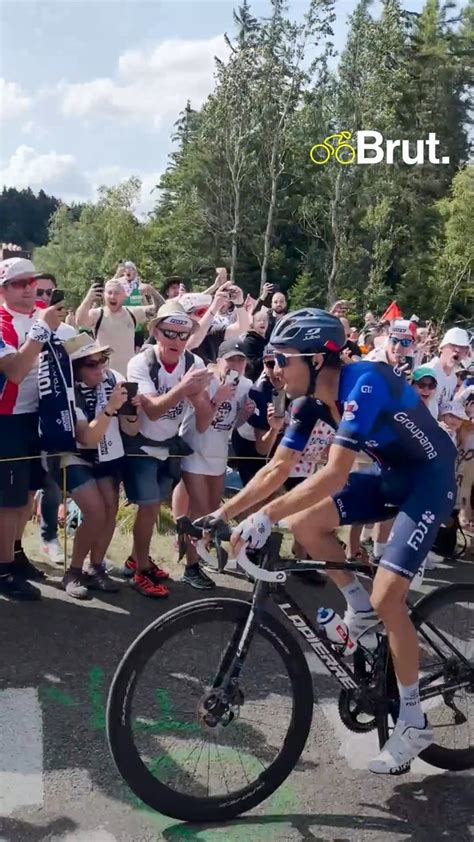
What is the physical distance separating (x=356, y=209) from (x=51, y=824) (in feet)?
141

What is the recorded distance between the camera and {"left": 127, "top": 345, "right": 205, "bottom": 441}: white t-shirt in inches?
221

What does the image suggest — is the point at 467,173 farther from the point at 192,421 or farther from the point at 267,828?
the point at 267,828

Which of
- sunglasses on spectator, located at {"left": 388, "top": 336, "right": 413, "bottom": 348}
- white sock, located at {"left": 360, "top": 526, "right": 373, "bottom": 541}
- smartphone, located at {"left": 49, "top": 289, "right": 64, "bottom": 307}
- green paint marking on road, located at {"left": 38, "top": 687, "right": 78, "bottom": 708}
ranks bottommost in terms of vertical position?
white sock, located at {"left": 360, "top": 526, "right": 373, "bottom": 541}

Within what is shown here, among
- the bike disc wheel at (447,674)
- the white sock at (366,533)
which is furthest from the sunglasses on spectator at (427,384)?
the bike disc wheel at (447,674)

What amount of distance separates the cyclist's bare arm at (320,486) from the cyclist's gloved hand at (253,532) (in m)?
0.07

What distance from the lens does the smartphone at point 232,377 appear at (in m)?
6.17

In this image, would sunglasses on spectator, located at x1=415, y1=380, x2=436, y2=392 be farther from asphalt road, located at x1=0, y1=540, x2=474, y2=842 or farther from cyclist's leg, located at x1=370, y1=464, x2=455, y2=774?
cyclist's leg, located at x1=370, y1=464, x2=455, y2=774

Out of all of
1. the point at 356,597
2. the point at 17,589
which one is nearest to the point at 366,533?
the point at 17,589

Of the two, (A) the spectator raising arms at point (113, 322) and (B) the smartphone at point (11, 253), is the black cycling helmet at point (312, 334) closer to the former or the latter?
(B) the smartphone at point (11, 253)

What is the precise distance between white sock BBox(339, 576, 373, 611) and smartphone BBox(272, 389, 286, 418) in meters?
2.76

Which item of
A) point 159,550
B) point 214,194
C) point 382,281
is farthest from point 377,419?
point 214,194

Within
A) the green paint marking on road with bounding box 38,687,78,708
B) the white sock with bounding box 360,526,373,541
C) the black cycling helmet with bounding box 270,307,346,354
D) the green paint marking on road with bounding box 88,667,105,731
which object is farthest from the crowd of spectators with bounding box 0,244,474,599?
the black cycling helmet with bounding box 270,307,346,354

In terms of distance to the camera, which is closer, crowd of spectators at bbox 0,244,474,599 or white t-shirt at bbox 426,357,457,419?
crowd of spectators at bbox 0,244,474,599

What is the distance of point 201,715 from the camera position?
10.6 ft
